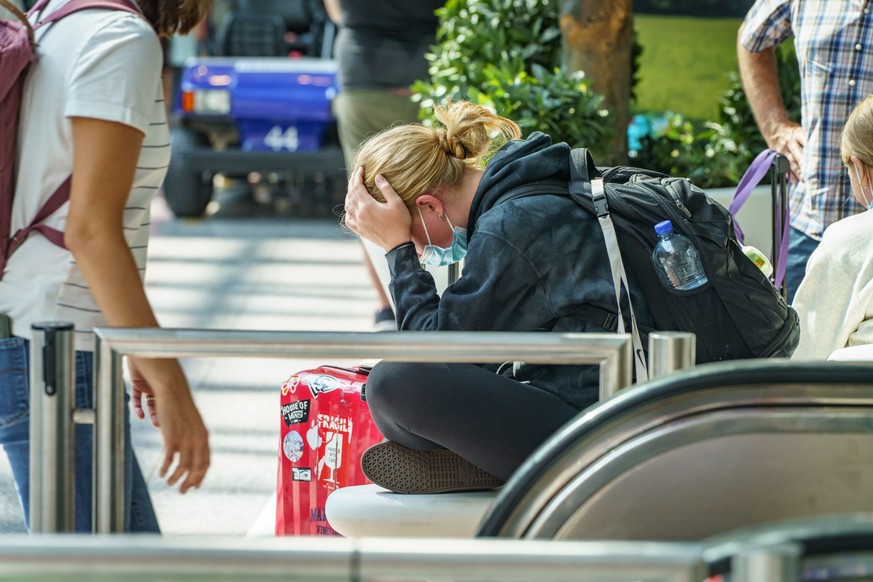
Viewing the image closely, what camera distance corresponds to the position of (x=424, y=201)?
2.59m

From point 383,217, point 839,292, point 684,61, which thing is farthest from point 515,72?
point 684,61

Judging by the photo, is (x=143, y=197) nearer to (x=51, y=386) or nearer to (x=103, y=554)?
(x=51, y=386)

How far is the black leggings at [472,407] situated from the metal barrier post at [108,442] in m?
0.68

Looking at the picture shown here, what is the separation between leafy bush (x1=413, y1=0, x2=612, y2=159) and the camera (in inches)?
179

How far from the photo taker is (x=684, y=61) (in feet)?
24.7

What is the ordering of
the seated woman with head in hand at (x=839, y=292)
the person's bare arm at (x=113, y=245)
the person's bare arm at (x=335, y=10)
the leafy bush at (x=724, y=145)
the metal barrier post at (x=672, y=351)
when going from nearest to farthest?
the metal barrier post at (x=672, y=351) → the person's bare arm at (x=113, y=245) → the seated woman with head in hand at (x=839, y=292) → the leafy bush at (x=724, y=145) → the person's bare arm at (x=335, y=10)

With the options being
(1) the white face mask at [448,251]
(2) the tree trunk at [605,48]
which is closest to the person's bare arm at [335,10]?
(2) the tree trunk at [605,48]

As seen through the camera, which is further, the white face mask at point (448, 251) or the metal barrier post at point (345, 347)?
the white face mask at point (448, 251)

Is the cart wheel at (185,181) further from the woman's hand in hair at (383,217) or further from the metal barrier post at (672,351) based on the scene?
the metal barrier post at (672,351)

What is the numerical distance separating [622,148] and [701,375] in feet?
11.5

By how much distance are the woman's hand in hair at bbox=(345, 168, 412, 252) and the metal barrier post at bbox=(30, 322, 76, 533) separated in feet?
2.88

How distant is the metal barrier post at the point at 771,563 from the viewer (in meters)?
1.13

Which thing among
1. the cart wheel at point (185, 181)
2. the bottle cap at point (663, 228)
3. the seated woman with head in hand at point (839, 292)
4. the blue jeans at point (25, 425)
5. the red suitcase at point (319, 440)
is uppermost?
the bottle cap at point (663, 228)

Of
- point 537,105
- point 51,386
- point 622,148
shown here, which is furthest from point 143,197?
point 622,148
